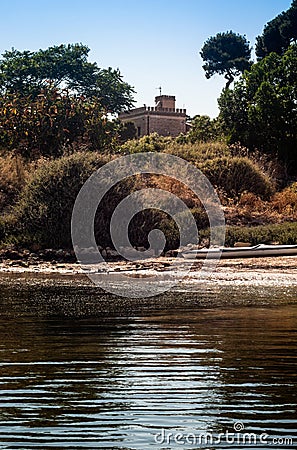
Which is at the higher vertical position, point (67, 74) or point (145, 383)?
point (67, 74)

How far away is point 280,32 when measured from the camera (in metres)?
53.2

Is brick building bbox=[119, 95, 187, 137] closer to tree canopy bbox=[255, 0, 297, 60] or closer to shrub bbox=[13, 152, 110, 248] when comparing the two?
tree canopy bbox=[255, 0, 297, 60]

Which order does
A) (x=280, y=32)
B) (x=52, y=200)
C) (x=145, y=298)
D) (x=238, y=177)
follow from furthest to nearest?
(x=280, y=32)
(x=238, y=177)
(x=52, y=200)
(x=145, y=298)

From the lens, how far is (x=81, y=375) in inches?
264

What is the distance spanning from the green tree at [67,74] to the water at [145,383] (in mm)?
57745

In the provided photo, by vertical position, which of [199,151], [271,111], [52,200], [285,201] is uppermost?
[271,111]

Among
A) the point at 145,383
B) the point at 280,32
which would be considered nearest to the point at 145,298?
the point at 145,383

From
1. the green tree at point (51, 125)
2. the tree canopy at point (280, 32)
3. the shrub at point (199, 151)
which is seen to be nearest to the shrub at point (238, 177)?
the shrub at point (199, 151)

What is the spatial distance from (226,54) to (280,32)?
9.71 metres

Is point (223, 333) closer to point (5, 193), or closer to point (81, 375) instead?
point (81, 375)

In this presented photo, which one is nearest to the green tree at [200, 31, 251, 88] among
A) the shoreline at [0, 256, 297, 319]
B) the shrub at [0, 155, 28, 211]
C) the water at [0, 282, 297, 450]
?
the shrub at [0, 155, 28, 211]

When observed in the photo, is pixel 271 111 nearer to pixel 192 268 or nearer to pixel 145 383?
pixel 192 268

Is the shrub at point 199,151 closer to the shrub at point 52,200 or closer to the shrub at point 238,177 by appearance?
the shrub at point 238,177

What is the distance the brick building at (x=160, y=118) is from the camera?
202 ft
